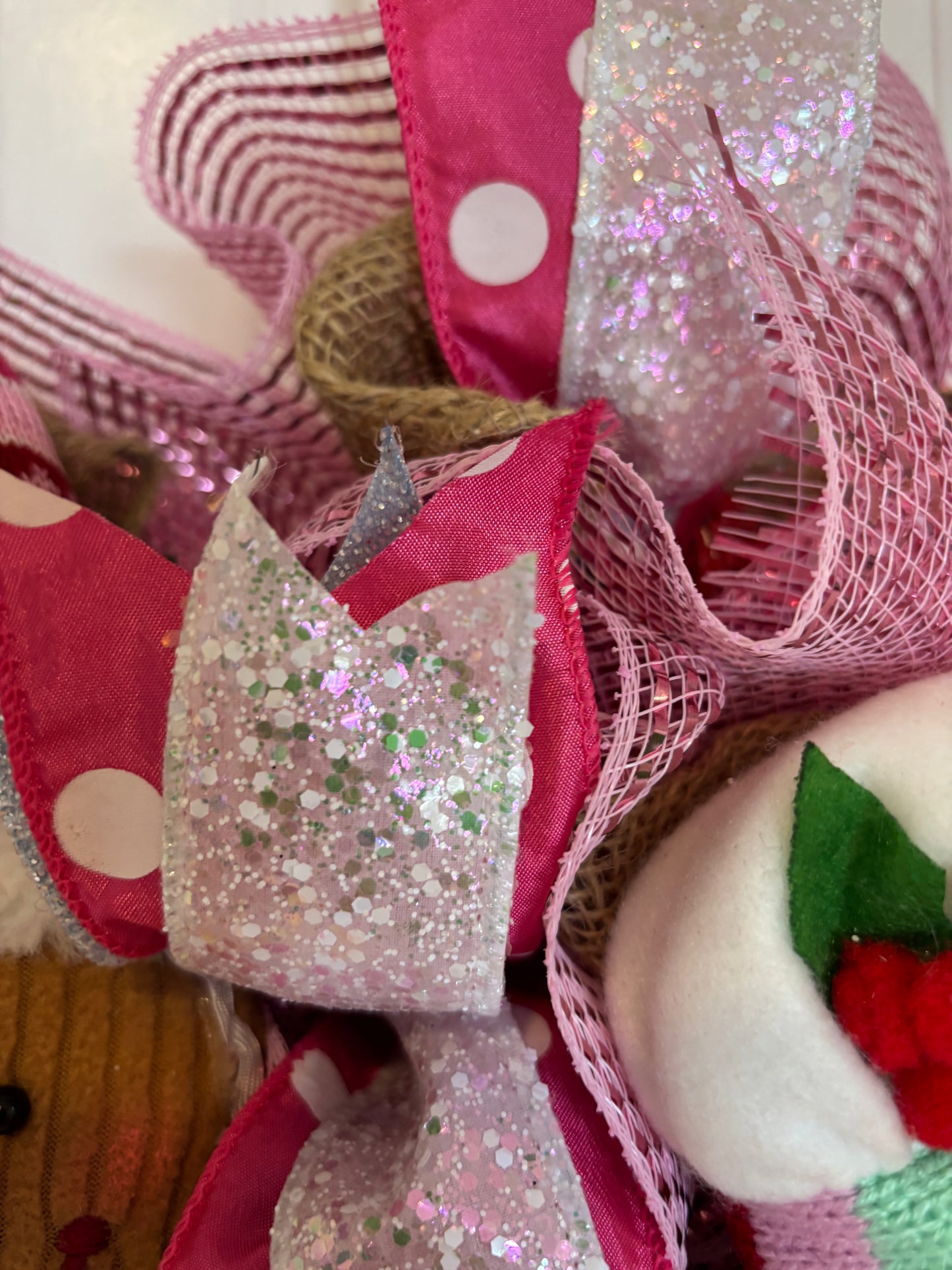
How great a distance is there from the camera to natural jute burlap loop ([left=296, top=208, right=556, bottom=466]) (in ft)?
1.15

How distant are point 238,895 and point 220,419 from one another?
9.6 inches

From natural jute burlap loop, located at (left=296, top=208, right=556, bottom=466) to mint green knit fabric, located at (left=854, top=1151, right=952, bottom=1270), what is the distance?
10.2 inches

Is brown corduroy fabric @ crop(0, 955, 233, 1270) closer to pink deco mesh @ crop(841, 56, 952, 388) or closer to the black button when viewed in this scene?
the black button

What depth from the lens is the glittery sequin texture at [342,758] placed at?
0.25m

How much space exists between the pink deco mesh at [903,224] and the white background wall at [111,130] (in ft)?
0.61

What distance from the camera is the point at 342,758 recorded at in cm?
26

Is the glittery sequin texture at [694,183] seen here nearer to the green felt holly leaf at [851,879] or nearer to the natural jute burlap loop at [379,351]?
the natural jute burlap loop at [379,351]

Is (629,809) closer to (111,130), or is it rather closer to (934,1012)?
(934,1012)

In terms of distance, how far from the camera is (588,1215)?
291mm

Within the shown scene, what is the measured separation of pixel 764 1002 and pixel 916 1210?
76 mm

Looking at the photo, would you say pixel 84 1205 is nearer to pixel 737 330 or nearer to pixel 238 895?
pixel 238 895

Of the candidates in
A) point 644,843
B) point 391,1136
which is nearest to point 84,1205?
point 391,1136

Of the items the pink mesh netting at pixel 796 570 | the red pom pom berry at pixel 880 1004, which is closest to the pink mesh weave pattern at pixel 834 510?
the pink mesh netting at pixel 796 570

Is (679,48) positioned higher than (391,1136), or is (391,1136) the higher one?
(679,48)
